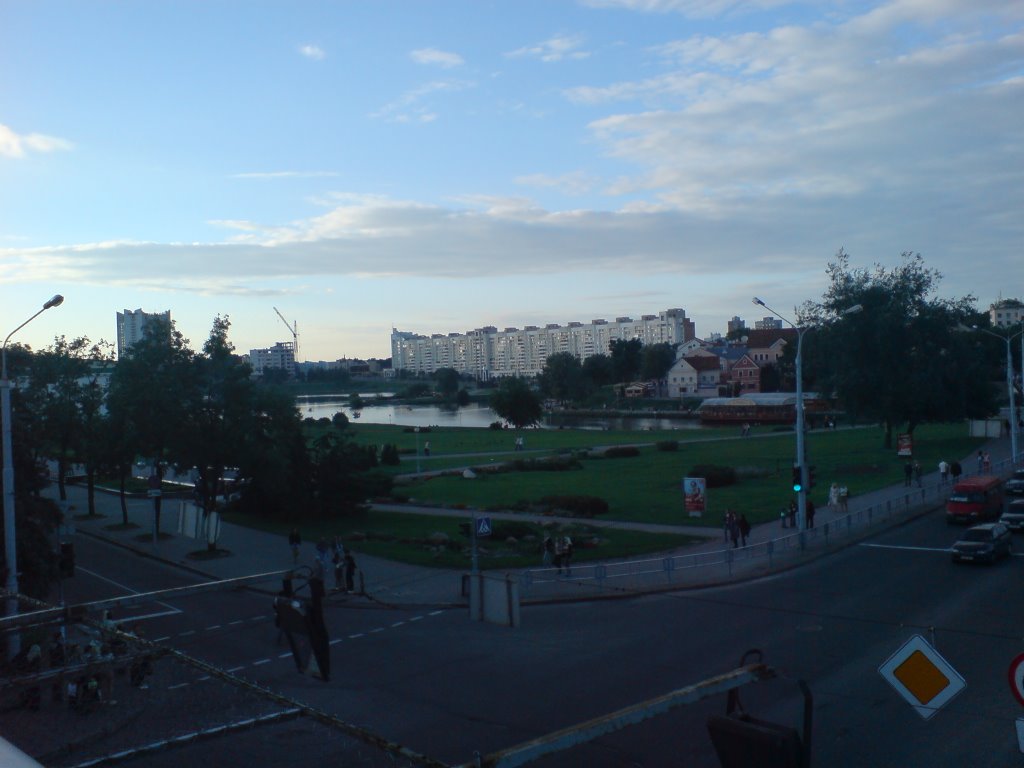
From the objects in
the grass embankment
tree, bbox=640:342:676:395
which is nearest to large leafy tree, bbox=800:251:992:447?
the grass embankment

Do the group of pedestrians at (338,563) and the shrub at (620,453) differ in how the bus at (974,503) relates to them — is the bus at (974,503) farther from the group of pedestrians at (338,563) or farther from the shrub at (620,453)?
the shrub at (620,453)

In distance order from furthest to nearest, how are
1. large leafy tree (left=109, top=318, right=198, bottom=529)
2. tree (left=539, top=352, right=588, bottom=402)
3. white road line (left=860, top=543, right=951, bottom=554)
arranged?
tree (left=539, top=352, right=588, bottom=402), large leafy tree (left=109, top=318, right=198, bottom=529), white road line (left=860, top=543, right=951, bottom=554)

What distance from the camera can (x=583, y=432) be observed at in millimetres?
98188

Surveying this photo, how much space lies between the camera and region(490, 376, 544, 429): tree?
338 feet

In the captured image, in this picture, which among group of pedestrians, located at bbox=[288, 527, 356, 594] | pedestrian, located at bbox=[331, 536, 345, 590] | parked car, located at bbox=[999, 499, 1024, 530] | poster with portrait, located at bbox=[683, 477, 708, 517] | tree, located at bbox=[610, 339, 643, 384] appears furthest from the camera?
tree, located at bbox=[610, 339, 643, 384]

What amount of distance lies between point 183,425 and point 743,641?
902 inches

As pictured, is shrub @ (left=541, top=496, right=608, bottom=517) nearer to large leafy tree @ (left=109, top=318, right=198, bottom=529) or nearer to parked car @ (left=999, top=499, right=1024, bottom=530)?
parked car @ (left=999, top=499, right=1024, bottom=530)

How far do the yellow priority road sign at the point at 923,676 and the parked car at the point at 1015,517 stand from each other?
27.6m

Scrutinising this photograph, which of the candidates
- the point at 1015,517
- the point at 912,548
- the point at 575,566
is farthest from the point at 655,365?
the point at 575,566

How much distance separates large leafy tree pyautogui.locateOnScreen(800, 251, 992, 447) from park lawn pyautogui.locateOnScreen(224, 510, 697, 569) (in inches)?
1367

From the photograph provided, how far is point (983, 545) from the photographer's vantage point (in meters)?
25.4

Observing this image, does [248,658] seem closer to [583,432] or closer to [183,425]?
[183,425]

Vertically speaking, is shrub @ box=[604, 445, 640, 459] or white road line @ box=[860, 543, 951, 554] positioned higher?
shrub @ box=[604, 445, 640, 459]

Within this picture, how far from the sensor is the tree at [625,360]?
Answer: 632 feet
